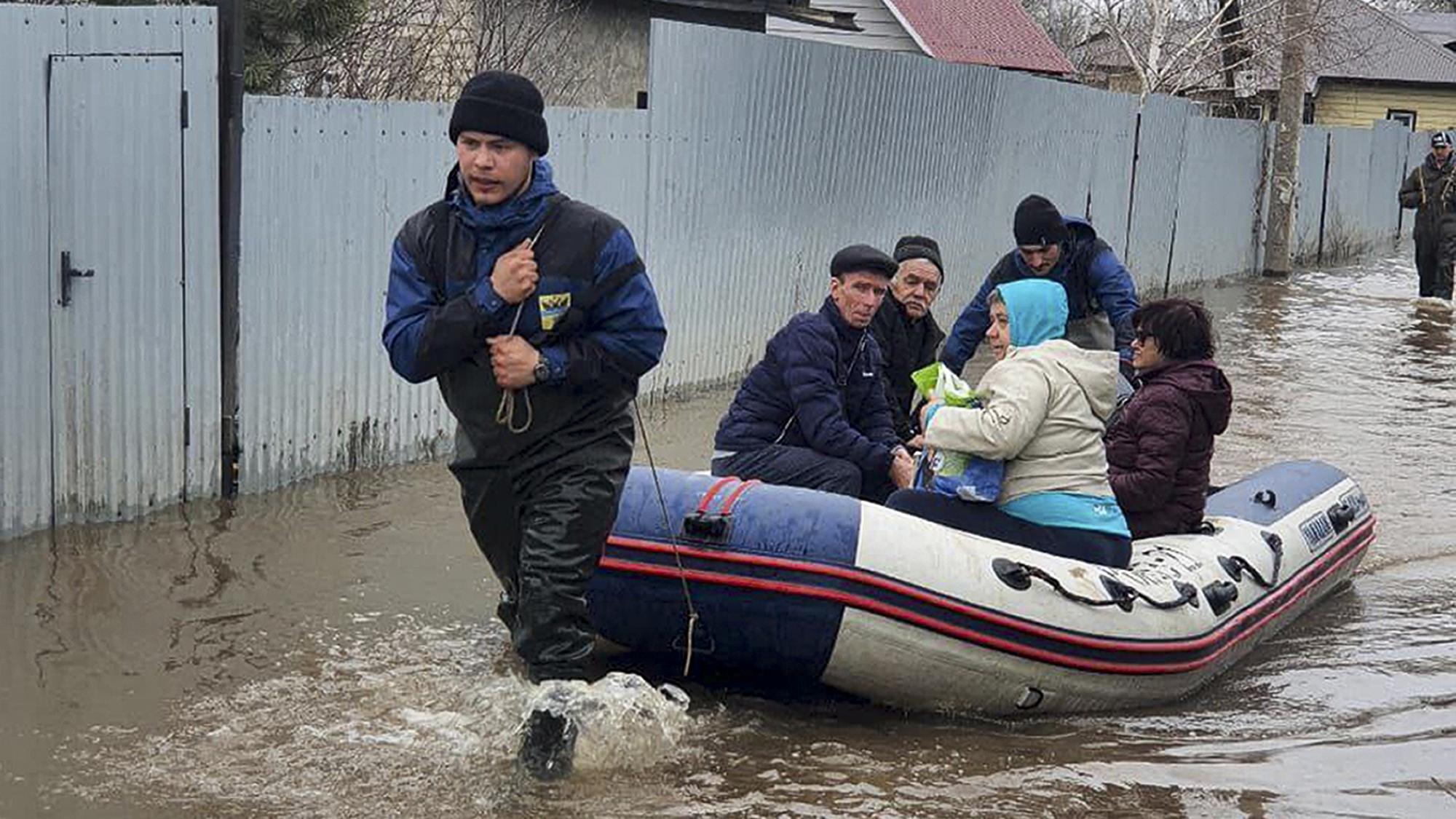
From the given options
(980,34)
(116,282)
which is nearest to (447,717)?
(116,282)

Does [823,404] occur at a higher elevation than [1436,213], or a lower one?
lower

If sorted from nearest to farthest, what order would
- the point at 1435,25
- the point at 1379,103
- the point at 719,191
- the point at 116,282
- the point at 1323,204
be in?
the point at 116,282 → the point at 719,191 → the point at 1323,204 → the point at 1379,103 → the point at 1435,25

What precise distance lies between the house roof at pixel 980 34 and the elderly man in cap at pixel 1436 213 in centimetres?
781

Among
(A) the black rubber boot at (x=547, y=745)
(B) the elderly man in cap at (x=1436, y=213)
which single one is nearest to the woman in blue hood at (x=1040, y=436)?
(A) the black rubber boot at (x=547, y=745)

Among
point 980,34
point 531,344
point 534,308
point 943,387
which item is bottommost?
point 943,387

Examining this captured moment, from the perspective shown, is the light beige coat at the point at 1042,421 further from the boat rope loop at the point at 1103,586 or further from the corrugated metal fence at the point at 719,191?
the corrugated metal fence at the point at 719,191

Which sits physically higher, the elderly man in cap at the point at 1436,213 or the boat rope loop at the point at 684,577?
the elderly man in cap at the point at 1436,213

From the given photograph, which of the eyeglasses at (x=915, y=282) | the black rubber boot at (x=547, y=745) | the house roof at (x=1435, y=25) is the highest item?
the house roof at (x=1435, y=25)

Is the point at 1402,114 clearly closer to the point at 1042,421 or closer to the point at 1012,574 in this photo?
the point at 1042,421

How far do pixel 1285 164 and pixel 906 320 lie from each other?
706 inches

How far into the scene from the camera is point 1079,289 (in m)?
9.23

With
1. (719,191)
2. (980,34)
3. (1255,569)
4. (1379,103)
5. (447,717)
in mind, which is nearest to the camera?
(447,717)

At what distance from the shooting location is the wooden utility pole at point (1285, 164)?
24.1m

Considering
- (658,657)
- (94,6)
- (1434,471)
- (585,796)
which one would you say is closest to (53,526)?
(94,6)
